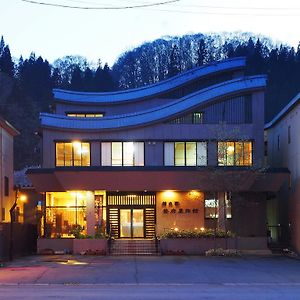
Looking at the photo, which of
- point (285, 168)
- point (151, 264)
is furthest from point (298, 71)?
point (151, 264)

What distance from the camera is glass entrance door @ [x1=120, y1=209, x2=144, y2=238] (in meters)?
44.8

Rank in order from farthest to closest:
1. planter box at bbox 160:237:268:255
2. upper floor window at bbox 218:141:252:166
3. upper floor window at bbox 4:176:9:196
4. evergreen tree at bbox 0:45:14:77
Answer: evergreen tree at bbox 0:45:14:77, upper floor window at bbox 4:176:9:196, upper floor window at bbox 218:141:252:166, planter box at bbox 160:237:268:255

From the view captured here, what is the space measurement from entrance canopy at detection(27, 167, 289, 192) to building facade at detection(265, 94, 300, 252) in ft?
4.47

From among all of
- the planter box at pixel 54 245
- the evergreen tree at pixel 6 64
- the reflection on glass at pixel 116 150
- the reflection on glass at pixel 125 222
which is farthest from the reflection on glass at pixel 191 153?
the evergreen tree at pixel 6 64

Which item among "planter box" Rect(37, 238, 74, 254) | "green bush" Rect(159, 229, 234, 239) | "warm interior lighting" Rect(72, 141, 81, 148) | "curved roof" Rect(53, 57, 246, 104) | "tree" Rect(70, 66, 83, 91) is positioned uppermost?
"tree" Rect(70, 66, 83, 91)

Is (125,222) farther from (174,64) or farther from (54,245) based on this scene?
(174,64)

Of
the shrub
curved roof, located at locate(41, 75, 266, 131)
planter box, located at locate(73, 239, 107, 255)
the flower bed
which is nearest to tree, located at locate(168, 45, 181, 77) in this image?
curved roof, located at locate(41, 75, 266, 131)

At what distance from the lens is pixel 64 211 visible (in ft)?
145

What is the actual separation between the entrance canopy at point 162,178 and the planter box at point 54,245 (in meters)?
3.58

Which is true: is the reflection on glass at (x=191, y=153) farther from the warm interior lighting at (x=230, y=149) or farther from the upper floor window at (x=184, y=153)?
the warm interior lighting at (x=230, y=149)

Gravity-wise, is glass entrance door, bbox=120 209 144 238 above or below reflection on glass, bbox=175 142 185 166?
below

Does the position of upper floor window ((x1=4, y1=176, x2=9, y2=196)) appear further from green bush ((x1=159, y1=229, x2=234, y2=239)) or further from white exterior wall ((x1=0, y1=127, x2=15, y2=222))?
green bush ((x1=159, y1=229, x2=234, y2=239))

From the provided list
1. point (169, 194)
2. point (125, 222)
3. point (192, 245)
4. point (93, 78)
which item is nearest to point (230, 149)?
point (169, 194)

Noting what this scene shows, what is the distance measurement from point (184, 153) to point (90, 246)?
1004 centimetres
